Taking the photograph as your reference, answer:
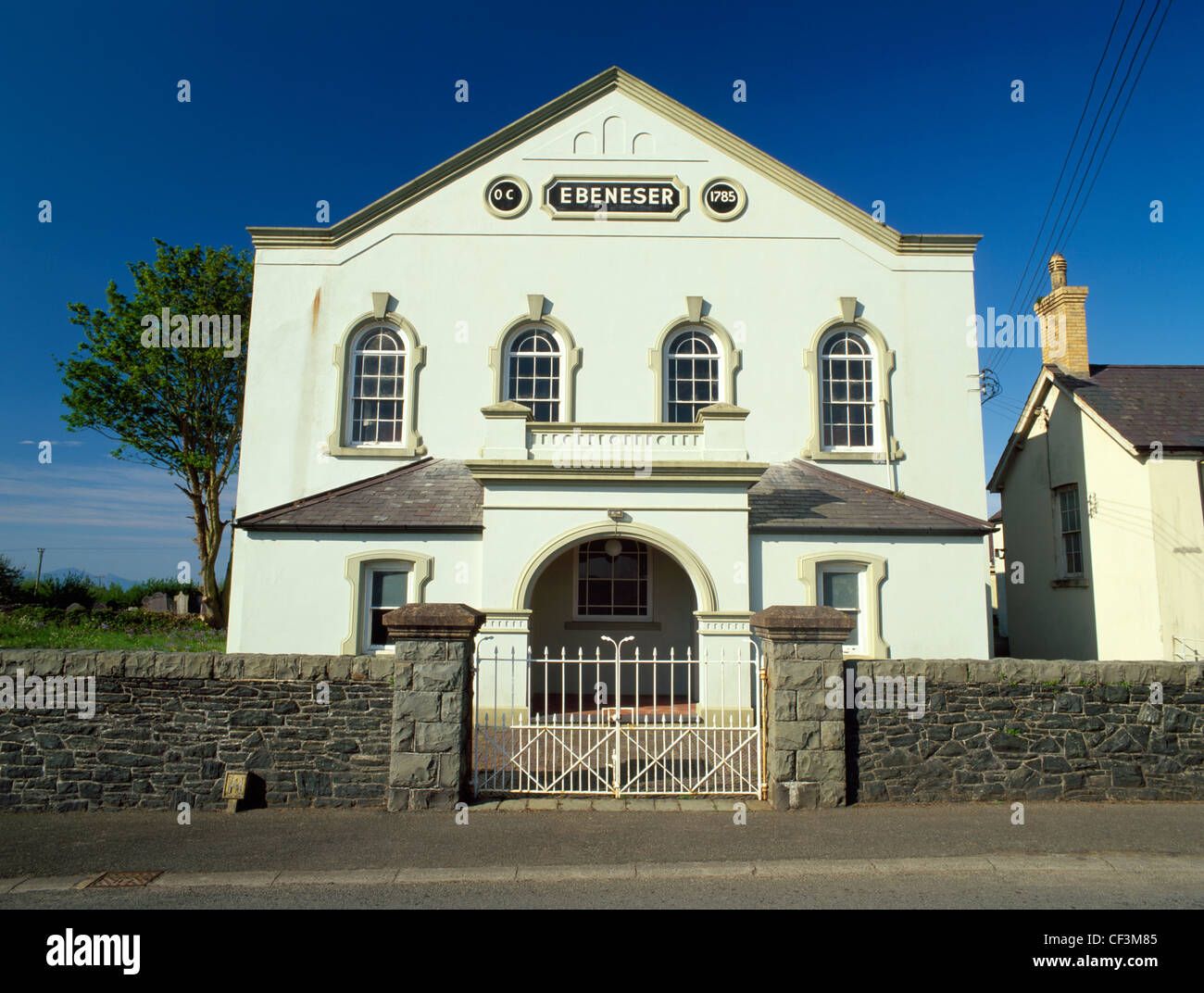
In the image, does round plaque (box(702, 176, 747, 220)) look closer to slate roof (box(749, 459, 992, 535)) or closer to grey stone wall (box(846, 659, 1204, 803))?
slate roof (box(749, 459, 992, 535))

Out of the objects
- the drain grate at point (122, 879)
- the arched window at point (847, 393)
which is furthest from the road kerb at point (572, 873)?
the arched window at point (847, 393)

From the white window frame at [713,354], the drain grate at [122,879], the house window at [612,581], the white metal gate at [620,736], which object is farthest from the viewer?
the white window frame at [713,354]

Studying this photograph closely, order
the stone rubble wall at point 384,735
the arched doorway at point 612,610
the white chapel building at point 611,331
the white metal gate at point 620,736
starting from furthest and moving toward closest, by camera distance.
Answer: the white chapel building at point 611,331
the arched doorway at point 612,610
the white metal gate at point 620,736
the stone rubble wall at point 384,735

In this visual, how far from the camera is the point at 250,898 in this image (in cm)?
560

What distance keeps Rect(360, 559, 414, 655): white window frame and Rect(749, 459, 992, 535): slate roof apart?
5.92m

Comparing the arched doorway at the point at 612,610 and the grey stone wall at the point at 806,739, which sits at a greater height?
the arched doorway at the point at 612,610

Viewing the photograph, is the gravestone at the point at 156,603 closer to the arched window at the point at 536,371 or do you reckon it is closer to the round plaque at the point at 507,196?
the arched window at the point at 536,371

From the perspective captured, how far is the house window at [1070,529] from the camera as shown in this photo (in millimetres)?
15977

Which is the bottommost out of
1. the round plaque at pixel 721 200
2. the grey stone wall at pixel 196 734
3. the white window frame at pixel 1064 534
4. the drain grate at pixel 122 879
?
the drain grate at pixel 122 879

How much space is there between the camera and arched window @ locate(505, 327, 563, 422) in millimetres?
14953

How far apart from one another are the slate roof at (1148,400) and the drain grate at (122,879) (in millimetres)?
15926

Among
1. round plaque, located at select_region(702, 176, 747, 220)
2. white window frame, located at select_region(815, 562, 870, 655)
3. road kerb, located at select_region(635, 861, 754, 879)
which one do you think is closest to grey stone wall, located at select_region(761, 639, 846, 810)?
road kerb, located at select_region(635, 861, 754, 879)
